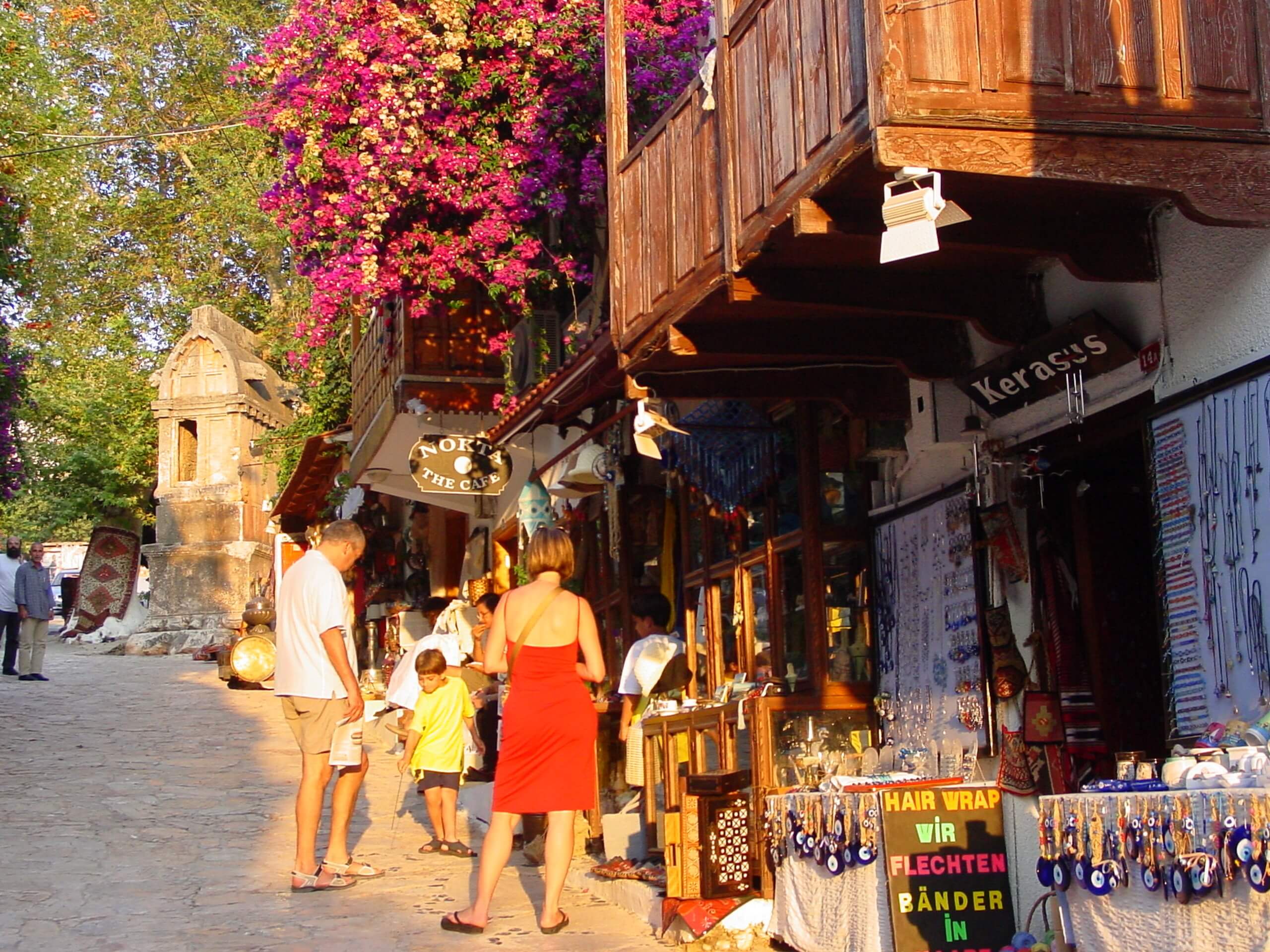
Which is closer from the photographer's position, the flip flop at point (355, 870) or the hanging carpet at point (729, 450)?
the flip flop at point (355, 870)

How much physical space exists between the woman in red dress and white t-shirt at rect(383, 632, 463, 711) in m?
3.29

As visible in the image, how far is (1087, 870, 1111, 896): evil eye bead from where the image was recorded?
15.0 feet

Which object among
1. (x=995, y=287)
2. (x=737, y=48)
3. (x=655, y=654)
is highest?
(x=737, y=48)

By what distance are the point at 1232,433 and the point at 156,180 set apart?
123ft

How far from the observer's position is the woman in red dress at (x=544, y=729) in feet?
21.8

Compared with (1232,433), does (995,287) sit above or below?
above

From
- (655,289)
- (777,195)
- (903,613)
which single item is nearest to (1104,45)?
(777,195)

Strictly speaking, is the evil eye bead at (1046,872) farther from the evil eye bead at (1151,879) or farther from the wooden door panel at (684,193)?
the wooden door panel at (684,193)

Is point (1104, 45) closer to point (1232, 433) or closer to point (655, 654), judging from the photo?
point (1232, 433)

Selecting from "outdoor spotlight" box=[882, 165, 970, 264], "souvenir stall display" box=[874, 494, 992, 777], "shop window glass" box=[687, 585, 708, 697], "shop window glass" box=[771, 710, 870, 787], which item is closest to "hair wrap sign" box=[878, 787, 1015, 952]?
"souvenir stall display" box=[874, 494, 992, 777]

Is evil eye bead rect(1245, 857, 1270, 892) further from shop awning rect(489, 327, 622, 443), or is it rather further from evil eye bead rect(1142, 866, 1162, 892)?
shop awning rect(489, 327, 622, 443)

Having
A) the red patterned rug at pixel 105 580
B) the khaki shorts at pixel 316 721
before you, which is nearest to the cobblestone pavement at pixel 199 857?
the khaki shorts at pixel 316 721

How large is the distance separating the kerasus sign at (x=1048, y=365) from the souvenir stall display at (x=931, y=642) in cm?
59

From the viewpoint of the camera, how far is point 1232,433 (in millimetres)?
5281
